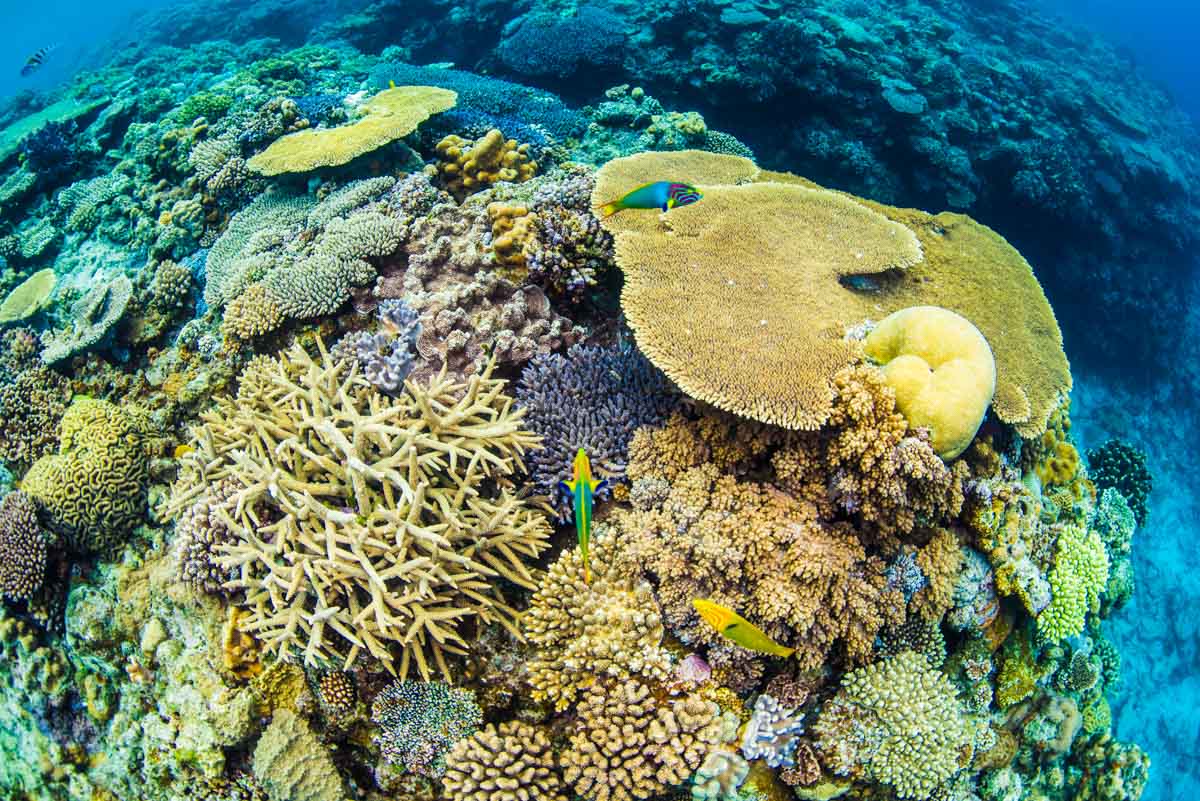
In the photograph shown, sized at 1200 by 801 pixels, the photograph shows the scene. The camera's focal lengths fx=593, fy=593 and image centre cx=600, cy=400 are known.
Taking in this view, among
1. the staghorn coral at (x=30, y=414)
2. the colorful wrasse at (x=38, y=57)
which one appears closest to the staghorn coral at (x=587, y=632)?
the staghorn coral at (x=30, y=414)

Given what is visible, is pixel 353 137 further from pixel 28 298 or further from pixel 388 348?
pixel 28 298

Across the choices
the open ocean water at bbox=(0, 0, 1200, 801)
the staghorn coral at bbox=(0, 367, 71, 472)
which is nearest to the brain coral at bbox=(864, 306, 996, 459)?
the open ocean water at bbox=(0, 0, 1200, 801)

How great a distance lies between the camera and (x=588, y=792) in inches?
115

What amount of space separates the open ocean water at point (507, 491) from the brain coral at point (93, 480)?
0.11 ft

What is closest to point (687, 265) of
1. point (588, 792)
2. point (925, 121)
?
point (588, 792)

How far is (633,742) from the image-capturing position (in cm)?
289

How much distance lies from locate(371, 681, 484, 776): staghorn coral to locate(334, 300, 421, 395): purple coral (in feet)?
5.69

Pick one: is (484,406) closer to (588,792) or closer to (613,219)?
(613,219)

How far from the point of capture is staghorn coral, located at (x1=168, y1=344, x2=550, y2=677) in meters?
2.96

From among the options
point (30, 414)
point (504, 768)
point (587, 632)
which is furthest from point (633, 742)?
point (30, 414)

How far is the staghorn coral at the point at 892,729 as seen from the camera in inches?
133

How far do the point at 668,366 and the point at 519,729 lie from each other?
6.86 feet

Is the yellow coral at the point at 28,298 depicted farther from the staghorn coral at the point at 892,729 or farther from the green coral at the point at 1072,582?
the green coral at the point at 1072,582

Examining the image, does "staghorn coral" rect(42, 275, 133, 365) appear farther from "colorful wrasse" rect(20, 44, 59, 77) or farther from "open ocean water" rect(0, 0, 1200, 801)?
"colorful wrasse" rect(20, 44, 59, 77)
